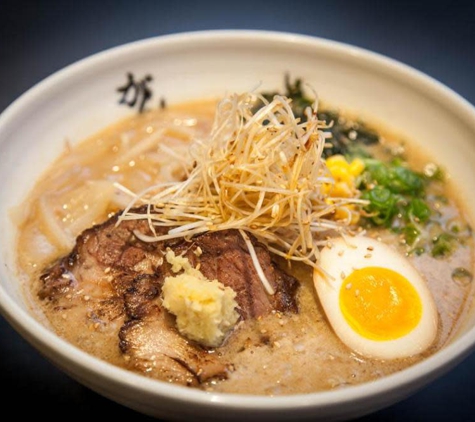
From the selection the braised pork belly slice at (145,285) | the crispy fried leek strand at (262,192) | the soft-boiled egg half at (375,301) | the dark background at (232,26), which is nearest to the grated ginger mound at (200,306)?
the braised pork belly slice at (145,285)

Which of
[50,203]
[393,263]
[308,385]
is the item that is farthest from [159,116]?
[308,385]

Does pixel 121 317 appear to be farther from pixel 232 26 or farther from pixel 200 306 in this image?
pixel 232 26

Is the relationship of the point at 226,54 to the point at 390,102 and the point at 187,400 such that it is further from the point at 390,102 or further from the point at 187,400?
the point at 187,400

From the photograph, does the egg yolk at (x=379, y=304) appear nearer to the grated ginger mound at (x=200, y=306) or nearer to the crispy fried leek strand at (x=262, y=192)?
the crispy fried leek strand at (x=262, y=192)

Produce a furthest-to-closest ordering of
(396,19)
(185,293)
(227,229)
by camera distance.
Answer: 1. (396,19)
2. (227,229)
3. (185,293)

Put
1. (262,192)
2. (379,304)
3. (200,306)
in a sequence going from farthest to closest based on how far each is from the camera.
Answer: (262,192), (379,304), (200,306)

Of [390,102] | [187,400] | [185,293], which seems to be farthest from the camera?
[390,102]

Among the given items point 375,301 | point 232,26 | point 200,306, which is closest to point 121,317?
point 200,306
